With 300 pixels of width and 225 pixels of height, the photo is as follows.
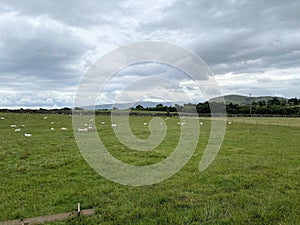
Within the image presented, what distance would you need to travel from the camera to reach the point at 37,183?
884 centimetres

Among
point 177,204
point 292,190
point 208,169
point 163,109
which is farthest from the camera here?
point 163,109

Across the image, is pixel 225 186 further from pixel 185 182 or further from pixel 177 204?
pixel 177 204

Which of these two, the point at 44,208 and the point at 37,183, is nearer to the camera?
the point at 44,208

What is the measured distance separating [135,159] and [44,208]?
6.29m

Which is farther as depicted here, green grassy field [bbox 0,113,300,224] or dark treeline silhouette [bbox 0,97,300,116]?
dark treeline silhouette [bbox 0,97,300,116]

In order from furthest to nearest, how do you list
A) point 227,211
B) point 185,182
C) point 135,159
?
1. point 135,159
2. point 185,182
3. point 227,211

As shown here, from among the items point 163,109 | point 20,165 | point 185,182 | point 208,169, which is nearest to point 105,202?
point 185,182

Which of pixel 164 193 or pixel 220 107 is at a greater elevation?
pixel 220 107

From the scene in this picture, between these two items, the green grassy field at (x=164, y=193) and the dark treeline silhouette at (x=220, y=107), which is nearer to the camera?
the green grassy field at (x=164, y=193)

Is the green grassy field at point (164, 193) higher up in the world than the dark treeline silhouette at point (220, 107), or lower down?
lower down

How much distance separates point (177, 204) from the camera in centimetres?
688

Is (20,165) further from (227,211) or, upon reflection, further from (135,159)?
(227,211)

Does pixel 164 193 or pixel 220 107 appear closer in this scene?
pixel 164 193

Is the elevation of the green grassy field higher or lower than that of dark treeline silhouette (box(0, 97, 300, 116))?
lower
